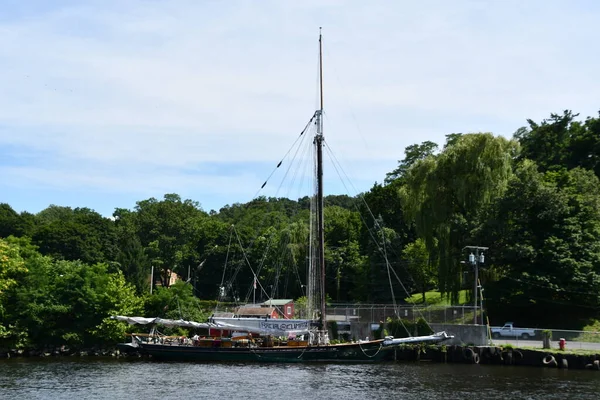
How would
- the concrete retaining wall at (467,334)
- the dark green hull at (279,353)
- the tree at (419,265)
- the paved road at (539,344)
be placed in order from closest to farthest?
the paved road at (539,344), the concrete retaining wall at (467,334), the dark green hull at (279,353), the tree at (419,265)

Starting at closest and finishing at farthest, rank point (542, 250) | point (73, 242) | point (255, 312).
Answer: point (542, 250), point (255, 312), point (73, 242)

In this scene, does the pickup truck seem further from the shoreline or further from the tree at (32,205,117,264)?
the tree at (32,205,117,264)

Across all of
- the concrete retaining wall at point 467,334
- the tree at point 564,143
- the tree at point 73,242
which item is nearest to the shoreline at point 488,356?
the concrete retaining wall at point 467,334

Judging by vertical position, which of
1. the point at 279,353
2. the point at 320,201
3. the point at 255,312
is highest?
the point at 320,201

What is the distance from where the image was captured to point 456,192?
64.4 m

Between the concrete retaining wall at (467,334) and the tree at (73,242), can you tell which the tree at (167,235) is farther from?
the concrete retaining wall at (467,334)

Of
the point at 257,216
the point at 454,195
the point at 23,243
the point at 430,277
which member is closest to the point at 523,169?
the point at 454,195

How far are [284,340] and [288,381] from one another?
560 inches

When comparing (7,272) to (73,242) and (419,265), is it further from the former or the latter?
(73,242)

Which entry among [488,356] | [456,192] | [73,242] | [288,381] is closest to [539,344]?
[488,356]

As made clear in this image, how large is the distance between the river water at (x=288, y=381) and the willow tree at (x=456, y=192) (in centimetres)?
1524

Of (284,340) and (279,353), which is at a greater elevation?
(284,340)

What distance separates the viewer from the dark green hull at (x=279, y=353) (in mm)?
52875

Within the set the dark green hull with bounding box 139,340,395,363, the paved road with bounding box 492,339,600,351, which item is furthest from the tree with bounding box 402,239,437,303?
the dark green hull with bounding box 139,340,395,363
